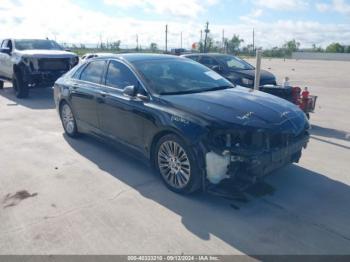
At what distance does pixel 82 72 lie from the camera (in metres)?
5.71

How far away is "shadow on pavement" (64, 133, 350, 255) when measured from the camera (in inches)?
121

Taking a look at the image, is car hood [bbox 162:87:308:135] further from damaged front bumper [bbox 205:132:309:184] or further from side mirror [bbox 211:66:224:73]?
side mirror [bbox 211:66:224:73]

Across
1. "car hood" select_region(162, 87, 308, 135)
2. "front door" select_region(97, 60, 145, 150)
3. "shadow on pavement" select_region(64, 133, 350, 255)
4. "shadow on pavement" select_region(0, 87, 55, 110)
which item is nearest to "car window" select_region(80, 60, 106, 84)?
"front door" select_region(97, 60, 145, 150)

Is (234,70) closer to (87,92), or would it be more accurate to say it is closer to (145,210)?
(87,92)

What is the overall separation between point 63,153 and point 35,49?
24.6ft

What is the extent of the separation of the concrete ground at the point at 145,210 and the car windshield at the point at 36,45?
7033mm

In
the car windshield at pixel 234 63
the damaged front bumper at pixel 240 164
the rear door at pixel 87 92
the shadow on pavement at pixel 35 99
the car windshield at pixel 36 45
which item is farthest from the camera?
the car windshield at pixel 36 45

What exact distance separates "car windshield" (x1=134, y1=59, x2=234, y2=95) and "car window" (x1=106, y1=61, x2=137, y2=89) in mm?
162

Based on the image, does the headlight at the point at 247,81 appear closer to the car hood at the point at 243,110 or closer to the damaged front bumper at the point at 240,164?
the car hood at the point at 243,110

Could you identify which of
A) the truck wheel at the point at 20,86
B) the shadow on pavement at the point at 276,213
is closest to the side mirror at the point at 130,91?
the shadow on pavement at the point at 276,213

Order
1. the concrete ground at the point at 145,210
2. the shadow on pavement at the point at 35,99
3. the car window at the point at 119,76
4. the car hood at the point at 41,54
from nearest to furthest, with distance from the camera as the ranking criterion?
the concrete ground at the point at 145,210 → the car window at the point at 119,76 → the shadow on pavement at the point at 35,99 → the car hood at the point at 41,54

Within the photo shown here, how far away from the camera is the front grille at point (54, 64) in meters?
10.4

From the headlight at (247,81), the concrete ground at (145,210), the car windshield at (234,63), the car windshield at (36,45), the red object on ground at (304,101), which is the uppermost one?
the car windshield at (36,45)

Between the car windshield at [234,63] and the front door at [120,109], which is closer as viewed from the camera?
the front door at [120,109]
